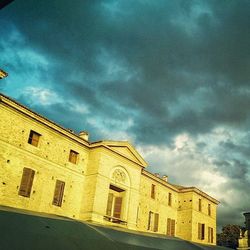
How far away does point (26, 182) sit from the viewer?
19.4m

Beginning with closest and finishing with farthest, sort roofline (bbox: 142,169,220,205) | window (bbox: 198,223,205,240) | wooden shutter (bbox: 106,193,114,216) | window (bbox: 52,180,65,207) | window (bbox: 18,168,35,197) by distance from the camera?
1. window (bbox: 18,168,35,197)
2. window (bbox: 52,180,65,207)
3. wooden shutter (bbox: 106,193,114,216)
4. roofline (bbox: 142,169,220,205)
5. window (bbox: 198,223,205,240)

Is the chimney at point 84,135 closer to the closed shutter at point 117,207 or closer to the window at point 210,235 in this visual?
the closed shutter at point 117,207

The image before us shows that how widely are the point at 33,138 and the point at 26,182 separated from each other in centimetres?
303

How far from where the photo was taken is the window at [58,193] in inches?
835

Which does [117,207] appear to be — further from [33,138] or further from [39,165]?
[33,138]

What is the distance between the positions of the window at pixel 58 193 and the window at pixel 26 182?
2219 millimetres

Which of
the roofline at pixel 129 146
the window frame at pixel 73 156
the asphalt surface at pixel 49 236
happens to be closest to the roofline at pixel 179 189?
the roofline at pixel 129 146

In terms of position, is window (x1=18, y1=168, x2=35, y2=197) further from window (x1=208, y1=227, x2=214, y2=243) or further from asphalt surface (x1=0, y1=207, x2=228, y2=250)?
window (x1=208, y1=227, x2=214, y2=243)

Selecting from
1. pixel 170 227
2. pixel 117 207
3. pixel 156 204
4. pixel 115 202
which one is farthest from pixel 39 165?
pixel 170 227

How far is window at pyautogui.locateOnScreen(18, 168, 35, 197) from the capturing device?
19.1 metres

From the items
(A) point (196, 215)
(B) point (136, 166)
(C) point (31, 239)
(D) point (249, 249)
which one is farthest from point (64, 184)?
(D) point (249, 249)

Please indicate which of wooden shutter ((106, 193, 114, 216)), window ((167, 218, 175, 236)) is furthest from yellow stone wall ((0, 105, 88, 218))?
window ((167, 218, 175, 236))

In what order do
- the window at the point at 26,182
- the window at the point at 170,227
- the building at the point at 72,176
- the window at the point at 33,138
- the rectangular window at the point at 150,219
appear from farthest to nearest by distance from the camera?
1. the window at the point at 170,227
2. the rectangular window at the point at 150,219
3. the window at the point at 33,138
4. the window at the point at 26,182
5. the building at the point at 72,176

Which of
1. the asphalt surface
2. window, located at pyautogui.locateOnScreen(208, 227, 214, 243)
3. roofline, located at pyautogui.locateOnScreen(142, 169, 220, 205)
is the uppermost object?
roofline, located at pyautogui.locateOnScreen(142, 169, 220, 205)
